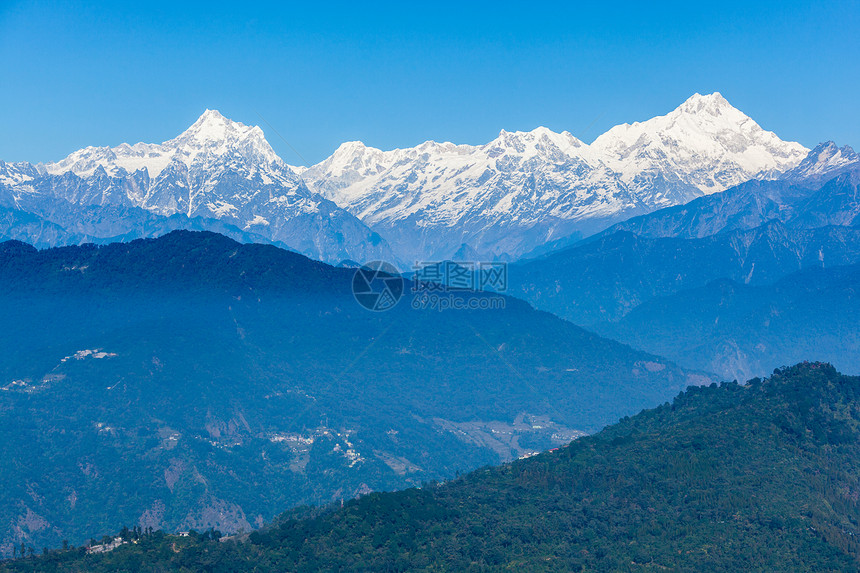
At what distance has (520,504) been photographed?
18762cm

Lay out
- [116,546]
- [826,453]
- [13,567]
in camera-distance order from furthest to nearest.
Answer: [826,453] < [116,546] < [13,567]

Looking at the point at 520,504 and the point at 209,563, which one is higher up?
the point at 520,504

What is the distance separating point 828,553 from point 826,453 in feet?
134

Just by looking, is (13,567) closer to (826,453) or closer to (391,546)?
(391,546)

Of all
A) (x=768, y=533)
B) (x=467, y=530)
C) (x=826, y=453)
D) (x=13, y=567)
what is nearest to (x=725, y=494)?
(x=768, y=533)

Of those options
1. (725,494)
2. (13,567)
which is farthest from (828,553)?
(13,567)

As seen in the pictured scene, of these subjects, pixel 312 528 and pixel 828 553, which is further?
pixel 312 528

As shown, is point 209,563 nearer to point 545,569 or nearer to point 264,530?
point 264,530

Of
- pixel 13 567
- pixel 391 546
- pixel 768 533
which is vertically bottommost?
pixel 13 567

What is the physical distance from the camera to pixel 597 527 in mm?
175125

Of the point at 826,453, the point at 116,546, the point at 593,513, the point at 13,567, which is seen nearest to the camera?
the point at 13,567

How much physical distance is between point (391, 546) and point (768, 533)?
185 feet

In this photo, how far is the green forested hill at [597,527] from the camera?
160375 millimetres

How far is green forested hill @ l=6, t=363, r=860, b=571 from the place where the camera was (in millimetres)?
160375
